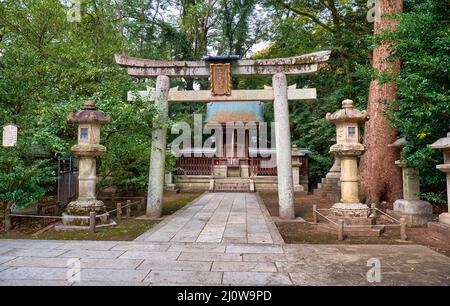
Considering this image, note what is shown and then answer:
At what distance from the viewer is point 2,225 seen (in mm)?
7434

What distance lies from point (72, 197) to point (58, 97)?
12.0 ft

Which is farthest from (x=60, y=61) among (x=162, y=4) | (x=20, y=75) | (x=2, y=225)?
(x=162, y=4)

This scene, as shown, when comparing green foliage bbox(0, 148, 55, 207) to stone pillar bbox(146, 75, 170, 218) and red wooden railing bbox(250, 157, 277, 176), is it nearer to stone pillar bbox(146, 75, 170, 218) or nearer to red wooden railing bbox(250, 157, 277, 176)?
stone pillar bbox(146, 75, 170, 218)

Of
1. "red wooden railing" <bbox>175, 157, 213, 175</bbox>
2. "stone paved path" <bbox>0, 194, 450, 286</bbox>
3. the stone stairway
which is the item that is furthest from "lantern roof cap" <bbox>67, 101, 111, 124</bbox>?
"red wooden railing" <bbox>175, 157, 213, 175</bbox>

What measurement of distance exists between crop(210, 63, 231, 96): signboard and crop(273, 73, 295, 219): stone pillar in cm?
149

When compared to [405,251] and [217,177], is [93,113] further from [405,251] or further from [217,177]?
[217,177]

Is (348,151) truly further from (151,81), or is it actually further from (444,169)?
(151,81)

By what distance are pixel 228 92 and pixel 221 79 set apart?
18.4 inches

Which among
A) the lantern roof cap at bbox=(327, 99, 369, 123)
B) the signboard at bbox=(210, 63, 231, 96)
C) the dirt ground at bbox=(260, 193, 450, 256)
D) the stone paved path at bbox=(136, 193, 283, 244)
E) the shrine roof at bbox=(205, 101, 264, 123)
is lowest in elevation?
the dirt ground at bbox=(260, 193, 450, 256)

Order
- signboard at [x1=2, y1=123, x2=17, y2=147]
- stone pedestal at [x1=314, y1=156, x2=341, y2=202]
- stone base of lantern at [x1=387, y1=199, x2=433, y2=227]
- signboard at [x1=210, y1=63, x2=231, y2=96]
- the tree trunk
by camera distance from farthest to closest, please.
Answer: stone pedestal at [x1=314, y1=156, x2=341, y2=202] → the tree trunk → signboard at [x1=210, y1=63, x2=231, y2=96] → stone base of lantern at [x1=387, y1=199, x2=433, y2=227] → signboard at [x1=2, y1=123, x2=17, y2=147]

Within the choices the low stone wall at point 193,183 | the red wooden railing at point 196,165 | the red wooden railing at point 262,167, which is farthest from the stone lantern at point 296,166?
the red wooden railing at point 196,165

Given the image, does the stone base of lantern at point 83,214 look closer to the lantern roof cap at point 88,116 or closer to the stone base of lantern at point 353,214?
the lantern roof cap at point 88,116

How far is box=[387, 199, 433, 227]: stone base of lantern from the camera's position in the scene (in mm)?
7605

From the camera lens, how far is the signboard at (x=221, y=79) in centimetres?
916
